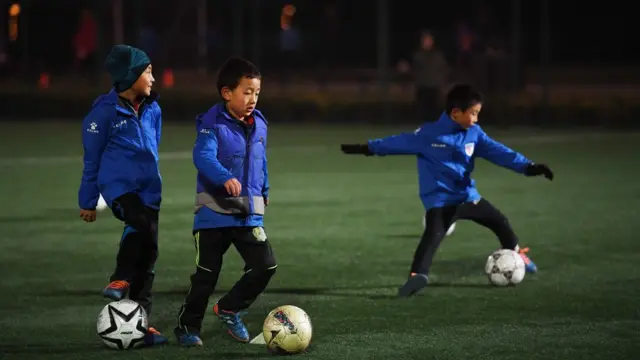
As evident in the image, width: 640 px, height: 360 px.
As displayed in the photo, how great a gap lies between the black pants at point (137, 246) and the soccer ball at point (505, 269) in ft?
8.58

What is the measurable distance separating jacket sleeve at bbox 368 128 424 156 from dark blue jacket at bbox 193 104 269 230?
2.05 metres

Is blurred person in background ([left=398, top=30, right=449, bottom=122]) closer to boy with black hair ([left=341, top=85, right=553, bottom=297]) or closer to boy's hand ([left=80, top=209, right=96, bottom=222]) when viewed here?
boy with black hair ([left=341, top=85, right=553, bottom=297])

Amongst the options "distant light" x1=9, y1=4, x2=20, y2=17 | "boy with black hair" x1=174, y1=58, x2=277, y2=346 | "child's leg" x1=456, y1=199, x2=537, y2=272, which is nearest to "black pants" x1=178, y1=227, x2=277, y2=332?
"boy with black hair" x1=174, y1=58, x2=277, y2=346

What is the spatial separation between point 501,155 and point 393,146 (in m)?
0.77

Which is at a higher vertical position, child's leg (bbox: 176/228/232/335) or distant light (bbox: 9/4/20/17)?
distant light (bbox: 9/4/20/17)

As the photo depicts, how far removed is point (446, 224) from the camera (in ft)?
28.0

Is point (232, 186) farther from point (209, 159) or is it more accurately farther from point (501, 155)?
point (501, 155)

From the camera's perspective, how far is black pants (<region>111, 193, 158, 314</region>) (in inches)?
265

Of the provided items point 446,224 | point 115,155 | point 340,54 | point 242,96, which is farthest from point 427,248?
point 340,54

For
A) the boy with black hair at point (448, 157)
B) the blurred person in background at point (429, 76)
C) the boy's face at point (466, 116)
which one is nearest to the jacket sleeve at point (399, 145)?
the boy with black hair at point (448, 157)

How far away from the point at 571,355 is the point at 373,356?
1.03 m

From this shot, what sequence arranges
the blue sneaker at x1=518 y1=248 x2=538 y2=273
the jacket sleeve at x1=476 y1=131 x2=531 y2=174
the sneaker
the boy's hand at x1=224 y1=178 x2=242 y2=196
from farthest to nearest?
the blue sneaker at x1=518 y1=248 x2=538 y2=273
the jacket sleeve at x1=476 y1=131 x2=531 y2=174
the sneaker
the boy's hand at x1=224 y1=178 x2=242 y2=196

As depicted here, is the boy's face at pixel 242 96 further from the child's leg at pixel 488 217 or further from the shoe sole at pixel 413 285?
the child's leg at pixel 488 217

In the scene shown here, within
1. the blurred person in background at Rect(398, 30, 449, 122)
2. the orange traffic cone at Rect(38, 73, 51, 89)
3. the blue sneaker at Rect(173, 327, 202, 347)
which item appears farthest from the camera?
the orange traffic cone at Rect(38, 73, 51, 89)
